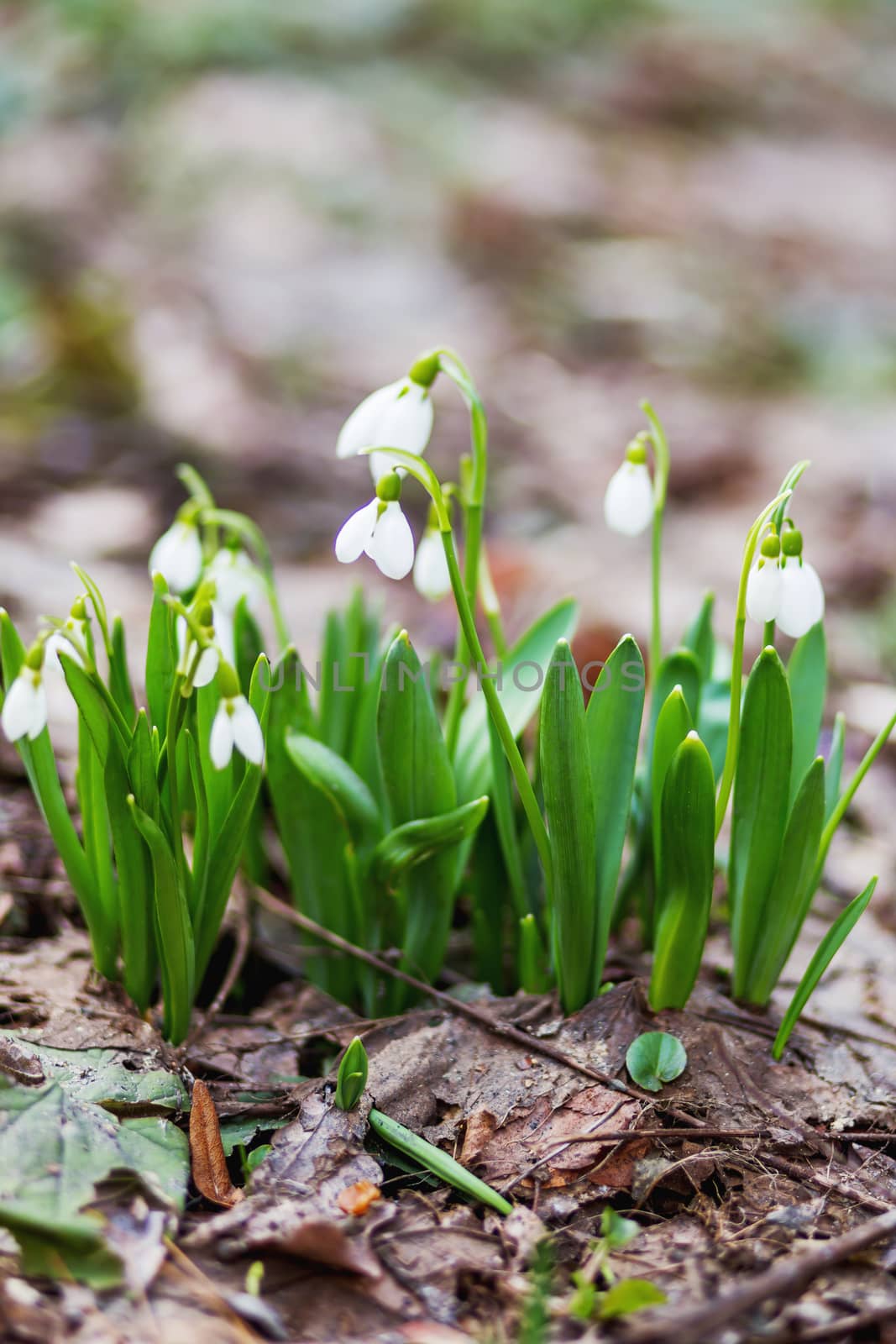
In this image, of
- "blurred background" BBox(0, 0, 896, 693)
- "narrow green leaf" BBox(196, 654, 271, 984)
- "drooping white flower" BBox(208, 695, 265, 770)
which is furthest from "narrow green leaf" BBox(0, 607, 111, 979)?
"blurred background" BBox(0, 0, 896, 693)

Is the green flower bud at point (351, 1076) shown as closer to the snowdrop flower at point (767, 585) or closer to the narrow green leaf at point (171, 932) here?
the narrow green leaf at point (171, 932)

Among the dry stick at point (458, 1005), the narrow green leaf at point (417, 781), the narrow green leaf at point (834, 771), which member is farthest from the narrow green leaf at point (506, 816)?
the narrow green leaf at point (834, 771)

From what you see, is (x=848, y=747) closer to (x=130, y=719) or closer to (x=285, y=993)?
(x=285, y=993)

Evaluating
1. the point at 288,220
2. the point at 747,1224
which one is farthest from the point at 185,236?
the point at 747,1224

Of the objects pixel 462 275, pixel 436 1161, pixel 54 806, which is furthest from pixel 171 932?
pixel 462 275

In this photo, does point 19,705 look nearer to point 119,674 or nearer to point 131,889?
point 119,674

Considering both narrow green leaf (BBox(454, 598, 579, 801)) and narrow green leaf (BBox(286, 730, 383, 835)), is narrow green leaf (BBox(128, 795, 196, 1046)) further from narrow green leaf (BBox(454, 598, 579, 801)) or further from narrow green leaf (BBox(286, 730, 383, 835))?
narrow green leaf (BBox(454, 598, 579, 801))
